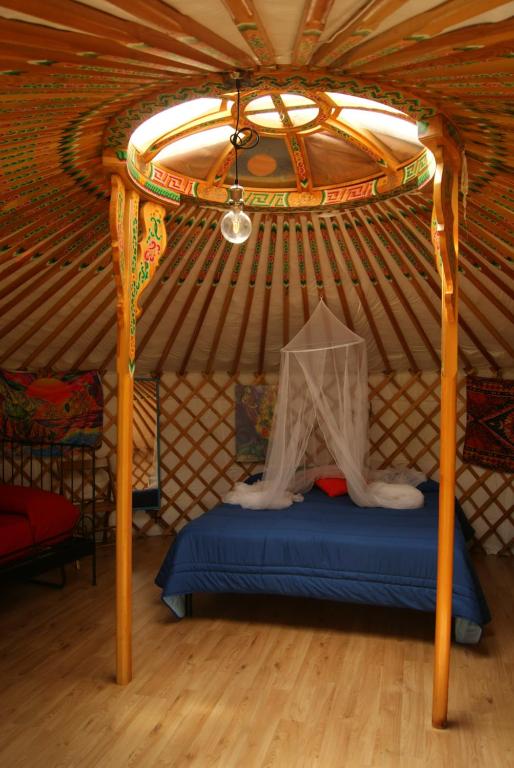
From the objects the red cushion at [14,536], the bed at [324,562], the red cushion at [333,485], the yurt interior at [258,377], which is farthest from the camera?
the red cushion at [333,485]

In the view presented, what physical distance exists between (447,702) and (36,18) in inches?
104

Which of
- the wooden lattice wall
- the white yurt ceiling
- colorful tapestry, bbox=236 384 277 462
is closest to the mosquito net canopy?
the white yurt ceiling

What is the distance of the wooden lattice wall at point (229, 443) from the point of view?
4.88 m

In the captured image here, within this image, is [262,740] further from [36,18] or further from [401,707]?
[36,18]

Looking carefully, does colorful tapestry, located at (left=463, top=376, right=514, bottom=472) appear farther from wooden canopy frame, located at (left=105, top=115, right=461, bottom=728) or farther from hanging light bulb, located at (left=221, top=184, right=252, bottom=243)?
hanging light bulb, located at (left=221, top=184, right=252, bottom=243)

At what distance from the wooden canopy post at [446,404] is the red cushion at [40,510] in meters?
2.23

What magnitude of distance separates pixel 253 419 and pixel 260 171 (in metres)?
2.44

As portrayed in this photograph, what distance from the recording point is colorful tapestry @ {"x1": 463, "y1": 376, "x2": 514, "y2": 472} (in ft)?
15.5

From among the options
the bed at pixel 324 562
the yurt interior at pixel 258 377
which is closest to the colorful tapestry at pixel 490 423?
the yurt interior at pixel 258 377

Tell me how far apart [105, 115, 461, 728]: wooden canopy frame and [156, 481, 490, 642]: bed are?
67cm

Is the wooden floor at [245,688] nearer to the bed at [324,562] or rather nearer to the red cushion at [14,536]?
the bed at [324,562]

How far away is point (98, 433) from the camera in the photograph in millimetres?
5141

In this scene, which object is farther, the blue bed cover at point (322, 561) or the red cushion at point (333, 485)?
the red cushion at point (333, 485)

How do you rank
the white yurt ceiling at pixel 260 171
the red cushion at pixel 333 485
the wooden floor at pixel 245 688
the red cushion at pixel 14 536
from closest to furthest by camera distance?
1. the white yurt ceiling at pixel 260 171
2. the wooden floor at pixel 245 688
3. the red cushion at pixel 14 536
4. the red cushion at pixel 333 485
